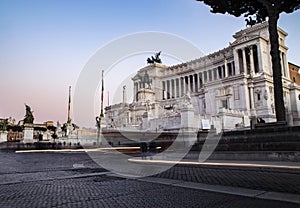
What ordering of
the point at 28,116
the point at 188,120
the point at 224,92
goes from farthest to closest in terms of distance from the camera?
the point at 224,92 → the point at 28,116 → the point at 188,120

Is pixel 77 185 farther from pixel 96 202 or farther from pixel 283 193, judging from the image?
pixel 283 193

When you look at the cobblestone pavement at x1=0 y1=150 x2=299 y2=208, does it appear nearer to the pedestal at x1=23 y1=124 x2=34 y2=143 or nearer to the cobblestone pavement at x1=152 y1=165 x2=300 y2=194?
the cobblestone pavement at x1=152 y1=165 x2=300 y2=194

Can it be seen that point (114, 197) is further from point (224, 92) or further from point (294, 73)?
point (294, 73)

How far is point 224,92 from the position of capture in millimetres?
45719

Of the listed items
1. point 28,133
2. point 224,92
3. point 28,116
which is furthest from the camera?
point 224,92

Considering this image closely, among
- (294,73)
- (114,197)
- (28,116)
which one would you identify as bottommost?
(114,197)

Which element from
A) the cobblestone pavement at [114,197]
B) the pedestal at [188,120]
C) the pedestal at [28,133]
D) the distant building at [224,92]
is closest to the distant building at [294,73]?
the distant building at [224,92]

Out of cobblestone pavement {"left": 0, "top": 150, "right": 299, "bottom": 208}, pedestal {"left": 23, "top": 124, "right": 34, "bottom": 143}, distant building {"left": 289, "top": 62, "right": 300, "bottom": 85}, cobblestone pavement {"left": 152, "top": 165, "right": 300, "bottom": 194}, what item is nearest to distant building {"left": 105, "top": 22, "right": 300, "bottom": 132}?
distant building {"left": 289, "top": 62, "right": 300, "bottom": 85}

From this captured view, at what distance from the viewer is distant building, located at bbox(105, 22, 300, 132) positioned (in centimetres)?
3376

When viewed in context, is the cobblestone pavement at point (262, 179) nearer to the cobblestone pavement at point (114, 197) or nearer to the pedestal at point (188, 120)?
the cobblestone pavement at point (114, 197)

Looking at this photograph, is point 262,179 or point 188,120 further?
point 188,120

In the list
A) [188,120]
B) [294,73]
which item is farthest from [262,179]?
[294,73]

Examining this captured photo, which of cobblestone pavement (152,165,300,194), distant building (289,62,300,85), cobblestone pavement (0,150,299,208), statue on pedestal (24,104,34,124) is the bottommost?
cobblestone pavement (0,150,299,208)

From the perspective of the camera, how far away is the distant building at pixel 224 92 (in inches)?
1329
